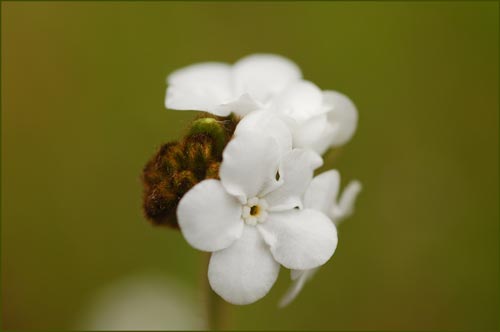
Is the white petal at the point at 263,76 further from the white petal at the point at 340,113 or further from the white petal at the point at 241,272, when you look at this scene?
the white petal at the point at 241,272

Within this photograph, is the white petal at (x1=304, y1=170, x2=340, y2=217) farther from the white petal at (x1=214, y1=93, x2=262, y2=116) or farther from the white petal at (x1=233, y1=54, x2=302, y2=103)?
the white petal at (x1=233, y1=54, x2=302, y2=103)

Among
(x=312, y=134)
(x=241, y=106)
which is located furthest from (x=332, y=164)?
(x=241, y=106)

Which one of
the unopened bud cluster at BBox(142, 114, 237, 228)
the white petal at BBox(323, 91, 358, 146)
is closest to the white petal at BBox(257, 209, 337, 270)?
the unopened bud cluster at BBox(142, 114, 237, 228)

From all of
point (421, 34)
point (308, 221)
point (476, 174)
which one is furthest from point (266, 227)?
point (421, 34)

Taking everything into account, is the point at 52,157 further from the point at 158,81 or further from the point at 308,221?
the point at 308,221

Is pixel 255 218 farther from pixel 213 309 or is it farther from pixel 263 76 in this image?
pixel 263 76
